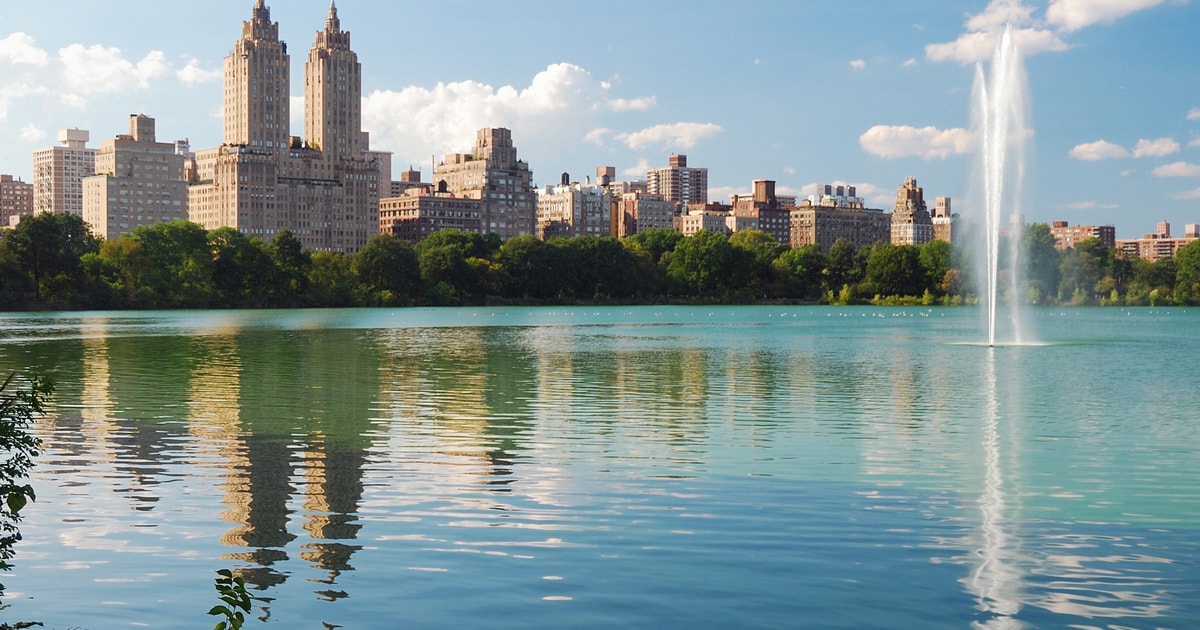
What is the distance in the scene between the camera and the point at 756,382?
3575 centimetres

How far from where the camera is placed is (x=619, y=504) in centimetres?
1554

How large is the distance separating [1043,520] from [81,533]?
37.5 feet

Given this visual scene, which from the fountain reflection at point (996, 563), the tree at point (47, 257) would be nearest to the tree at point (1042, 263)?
the tree at point (47, 257)

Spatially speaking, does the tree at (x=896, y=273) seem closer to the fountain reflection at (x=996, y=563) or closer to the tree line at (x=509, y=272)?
the tree line at (x=509, y=272)

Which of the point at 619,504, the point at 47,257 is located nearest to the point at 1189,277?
the point at 47,257

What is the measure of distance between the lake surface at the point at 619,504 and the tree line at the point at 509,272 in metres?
102

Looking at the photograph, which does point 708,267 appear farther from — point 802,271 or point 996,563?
point 996,563

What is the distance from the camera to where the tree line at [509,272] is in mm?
127562

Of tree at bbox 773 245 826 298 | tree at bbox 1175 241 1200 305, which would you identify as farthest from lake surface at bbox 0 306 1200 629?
tree at bbox 773 245 826 298

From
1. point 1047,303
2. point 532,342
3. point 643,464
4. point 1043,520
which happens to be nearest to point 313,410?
point 643,464

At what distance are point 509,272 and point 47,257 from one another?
6164 cm

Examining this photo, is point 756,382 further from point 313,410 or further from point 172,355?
point 172,355

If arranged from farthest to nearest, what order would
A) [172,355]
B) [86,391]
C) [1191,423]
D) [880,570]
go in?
[172,355]
[86,391]
[1191,423]
[880,570]

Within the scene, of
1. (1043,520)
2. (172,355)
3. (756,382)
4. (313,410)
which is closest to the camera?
(1043,520)
